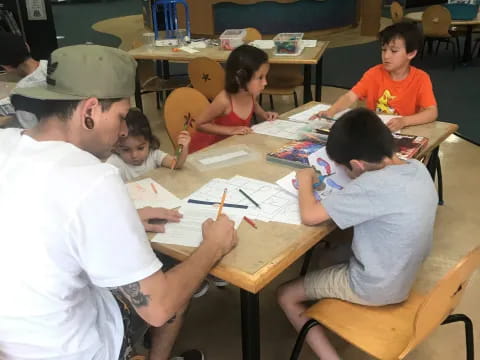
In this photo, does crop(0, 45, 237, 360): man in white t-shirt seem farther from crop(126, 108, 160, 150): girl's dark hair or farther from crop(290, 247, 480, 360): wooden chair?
crop(126, 108, 160, 150): girl's dark hair

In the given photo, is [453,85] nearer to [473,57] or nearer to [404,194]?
[473,57]

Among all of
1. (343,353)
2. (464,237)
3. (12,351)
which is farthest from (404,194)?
(464,237)

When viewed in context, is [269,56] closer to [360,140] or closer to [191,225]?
[360,140]

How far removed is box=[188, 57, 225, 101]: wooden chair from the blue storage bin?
13.3ft

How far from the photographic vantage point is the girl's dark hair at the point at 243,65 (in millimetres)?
2484

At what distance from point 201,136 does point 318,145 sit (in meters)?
0.88

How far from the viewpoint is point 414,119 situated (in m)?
2.21

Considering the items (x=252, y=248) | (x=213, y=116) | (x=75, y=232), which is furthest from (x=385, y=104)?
(x=75, y=232)

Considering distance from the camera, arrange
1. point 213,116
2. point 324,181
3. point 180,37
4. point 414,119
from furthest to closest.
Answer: point 180,37
point 213,116
point 414,119
point 324,181

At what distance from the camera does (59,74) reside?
1.07m

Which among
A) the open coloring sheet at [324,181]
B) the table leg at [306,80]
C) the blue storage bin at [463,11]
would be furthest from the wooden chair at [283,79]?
the blue storage bin at [463,11]

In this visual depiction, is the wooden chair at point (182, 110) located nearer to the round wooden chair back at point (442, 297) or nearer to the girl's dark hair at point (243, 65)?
the girl's dark hair at point (243, 65)

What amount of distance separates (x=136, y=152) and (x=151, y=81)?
2581 mm

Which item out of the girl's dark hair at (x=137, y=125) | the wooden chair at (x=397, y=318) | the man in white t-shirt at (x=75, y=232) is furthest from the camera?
the girl's dark hair at (x=137, y=125)
